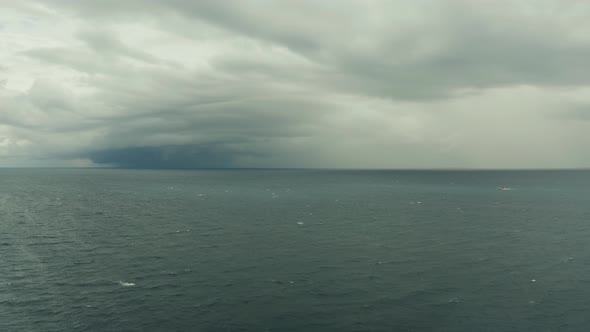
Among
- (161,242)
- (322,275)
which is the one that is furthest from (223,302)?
(161,242)

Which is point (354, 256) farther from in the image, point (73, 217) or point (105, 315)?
point (73, 217)

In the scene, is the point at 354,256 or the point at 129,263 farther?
the point at 354,256

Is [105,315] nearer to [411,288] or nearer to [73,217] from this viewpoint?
[411,288]

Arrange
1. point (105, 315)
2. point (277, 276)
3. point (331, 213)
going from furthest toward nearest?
point (331, 213) → point (277, 276) → point (105, 315)

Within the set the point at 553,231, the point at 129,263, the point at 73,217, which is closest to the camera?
the point at 129,263

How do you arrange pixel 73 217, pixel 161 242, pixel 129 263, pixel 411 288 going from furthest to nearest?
pixel 73 217, pixel 161 242, pixel 129 263, pixel 411 288

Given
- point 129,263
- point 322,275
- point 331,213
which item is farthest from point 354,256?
point 331,213

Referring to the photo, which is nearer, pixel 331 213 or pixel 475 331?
pixel 475 331

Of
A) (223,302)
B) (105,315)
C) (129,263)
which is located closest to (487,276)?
(223,302)

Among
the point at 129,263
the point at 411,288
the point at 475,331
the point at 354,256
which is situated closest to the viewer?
the point at 475,331
